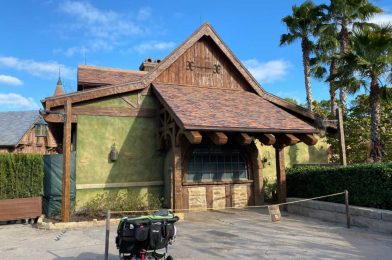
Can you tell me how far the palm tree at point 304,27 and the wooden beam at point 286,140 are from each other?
11.4 m

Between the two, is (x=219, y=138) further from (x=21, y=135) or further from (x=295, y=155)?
(x=21, y=135)

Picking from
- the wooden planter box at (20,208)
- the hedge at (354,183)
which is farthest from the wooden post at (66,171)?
the hedge at (354,183)

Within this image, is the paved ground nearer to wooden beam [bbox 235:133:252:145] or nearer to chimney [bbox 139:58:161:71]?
wooden beam [bbox 235:133:252:145]

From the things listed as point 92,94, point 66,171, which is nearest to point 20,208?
point 66,171

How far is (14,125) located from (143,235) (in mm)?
34454

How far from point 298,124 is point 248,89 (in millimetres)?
3767

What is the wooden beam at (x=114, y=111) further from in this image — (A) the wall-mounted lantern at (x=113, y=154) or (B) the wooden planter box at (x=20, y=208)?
(B) the wooden planter box at (x=20, y=208)

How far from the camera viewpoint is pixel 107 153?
12539 mm

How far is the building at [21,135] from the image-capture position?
1212 inches

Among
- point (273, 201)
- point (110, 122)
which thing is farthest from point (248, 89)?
point (110, 122)

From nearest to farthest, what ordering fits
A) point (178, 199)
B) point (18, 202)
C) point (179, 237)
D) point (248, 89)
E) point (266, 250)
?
1. point (266, 250)
2. point (179, 237)
3. point (18, 202)
4. point (178, 199)
5. point (248, 89)

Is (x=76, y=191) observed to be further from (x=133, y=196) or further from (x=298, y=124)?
(x=298, y=124)

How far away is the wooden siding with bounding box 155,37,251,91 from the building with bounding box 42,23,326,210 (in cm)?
4

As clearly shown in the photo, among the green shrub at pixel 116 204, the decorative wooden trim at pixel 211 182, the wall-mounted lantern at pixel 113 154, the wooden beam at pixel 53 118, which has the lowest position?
the green shrub at pixel 116 204
